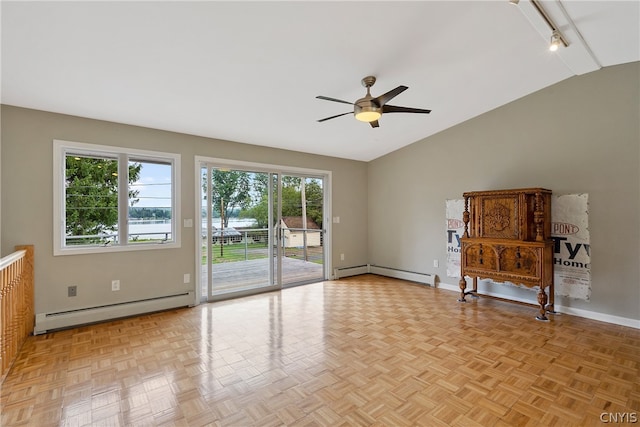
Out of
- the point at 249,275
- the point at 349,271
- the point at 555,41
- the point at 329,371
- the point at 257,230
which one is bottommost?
the point at 329,371

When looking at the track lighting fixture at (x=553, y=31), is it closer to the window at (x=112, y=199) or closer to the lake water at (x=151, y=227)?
the window at (x=112, y=199)

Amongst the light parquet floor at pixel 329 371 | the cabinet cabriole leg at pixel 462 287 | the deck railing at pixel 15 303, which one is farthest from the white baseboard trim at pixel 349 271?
the deck railing at pixel 15 303

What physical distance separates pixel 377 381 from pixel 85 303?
10.7ft

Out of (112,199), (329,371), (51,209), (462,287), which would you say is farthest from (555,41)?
(51,209)

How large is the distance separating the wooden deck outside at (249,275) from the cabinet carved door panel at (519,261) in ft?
9.83

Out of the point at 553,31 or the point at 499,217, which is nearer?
the point at 553,31

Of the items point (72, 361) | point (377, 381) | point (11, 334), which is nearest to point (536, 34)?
point (377, 381)

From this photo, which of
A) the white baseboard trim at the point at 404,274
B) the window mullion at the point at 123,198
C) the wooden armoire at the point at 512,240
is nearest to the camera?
the wooden armoire at the point at 512,240

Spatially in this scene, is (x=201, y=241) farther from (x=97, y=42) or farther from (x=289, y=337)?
(x=97, y=42)

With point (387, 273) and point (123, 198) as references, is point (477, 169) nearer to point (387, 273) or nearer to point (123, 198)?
point (387, 273)

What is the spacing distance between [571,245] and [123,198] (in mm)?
5447

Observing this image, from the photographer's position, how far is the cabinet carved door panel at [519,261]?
3498mm

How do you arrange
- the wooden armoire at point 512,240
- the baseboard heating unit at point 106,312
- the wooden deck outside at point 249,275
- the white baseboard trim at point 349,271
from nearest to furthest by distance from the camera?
the baseboard heating unit at point 106,312
the wooden armoire at point 512,240
the wooden deck outside at point 249,275
the white baseboard trim at point 349,271

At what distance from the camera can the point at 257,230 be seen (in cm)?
475
